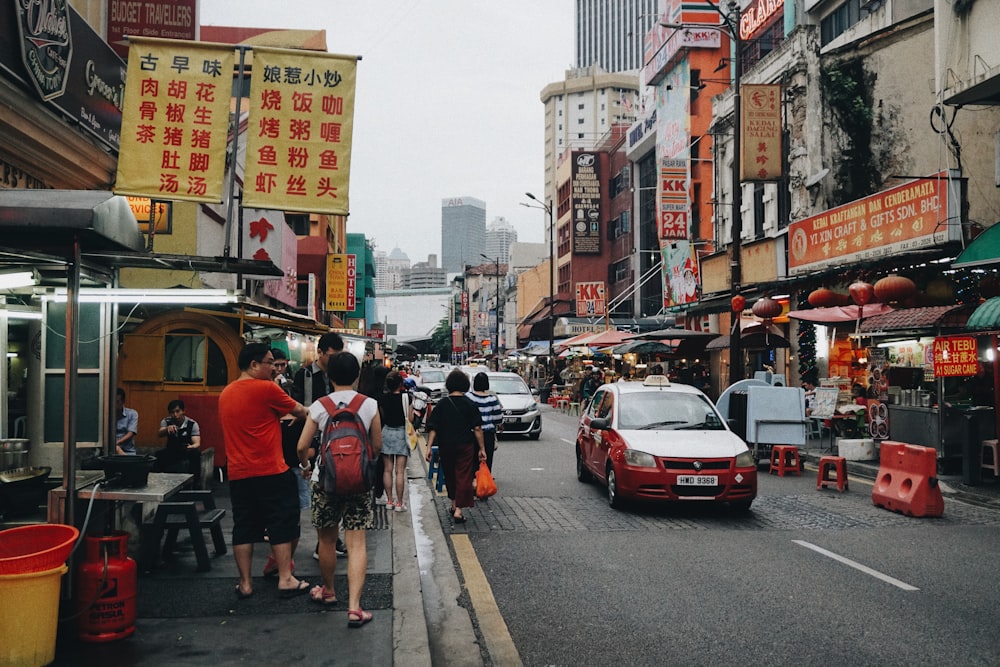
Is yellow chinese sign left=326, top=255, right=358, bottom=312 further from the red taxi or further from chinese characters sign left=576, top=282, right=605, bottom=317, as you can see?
the red taxi

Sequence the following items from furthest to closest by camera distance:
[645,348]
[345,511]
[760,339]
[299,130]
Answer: [645,348], [760,339], [299,130], [345,511]

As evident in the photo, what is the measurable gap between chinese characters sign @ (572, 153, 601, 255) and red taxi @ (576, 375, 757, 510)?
57.6 m

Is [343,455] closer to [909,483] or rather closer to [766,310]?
[909,483]

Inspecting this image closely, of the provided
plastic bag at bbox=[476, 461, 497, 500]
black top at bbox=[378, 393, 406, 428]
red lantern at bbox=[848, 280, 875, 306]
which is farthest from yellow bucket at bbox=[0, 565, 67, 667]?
red lantern at bbox=[848, 280, 875, 306]

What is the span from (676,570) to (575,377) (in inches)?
1292

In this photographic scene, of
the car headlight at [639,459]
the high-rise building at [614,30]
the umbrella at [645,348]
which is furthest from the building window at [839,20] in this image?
the high-rise building at [614,30]

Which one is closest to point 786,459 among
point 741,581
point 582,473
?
Answer: point 582,473

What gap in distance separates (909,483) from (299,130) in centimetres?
904

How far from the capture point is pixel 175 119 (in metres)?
9.76

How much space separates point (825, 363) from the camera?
73.9 feet

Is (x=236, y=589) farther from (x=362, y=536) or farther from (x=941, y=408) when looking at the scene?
(x=941, y=408)

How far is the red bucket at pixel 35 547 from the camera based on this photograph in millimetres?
4469

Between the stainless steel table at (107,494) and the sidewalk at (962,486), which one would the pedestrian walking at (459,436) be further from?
the sidewalk at (962,486)

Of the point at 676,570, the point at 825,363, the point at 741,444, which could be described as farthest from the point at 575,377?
the point at 676,570
